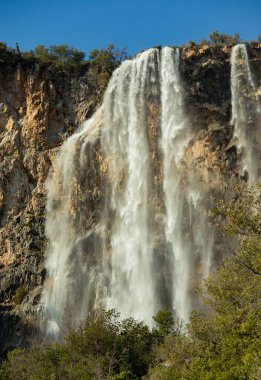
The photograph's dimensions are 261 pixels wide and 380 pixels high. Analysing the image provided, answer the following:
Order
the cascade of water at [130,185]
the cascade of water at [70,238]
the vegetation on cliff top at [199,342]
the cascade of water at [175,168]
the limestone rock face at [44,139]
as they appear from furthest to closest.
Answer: the limestone rock face at [44,139], the cascade of water at [70,238], the cascade of water at [130,185], the cascade of water at [175,168], the vegetation on cliff top at [199,342]

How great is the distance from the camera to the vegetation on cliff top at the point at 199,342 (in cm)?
1370

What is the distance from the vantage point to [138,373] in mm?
22984

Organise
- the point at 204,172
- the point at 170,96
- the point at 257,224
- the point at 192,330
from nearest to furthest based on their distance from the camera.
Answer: the point at 257,224, the point at 192,330, the point at 204,172, the point at 170,96

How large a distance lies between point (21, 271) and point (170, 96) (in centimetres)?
1533

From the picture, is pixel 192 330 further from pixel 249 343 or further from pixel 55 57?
pixel 55 57

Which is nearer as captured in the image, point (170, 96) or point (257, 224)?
point (257, 224)

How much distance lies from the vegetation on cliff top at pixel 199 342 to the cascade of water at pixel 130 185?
4.57 meters

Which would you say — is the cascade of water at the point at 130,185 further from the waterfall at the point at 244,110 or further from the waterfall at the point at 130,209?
the waterfall at the point at 244,110

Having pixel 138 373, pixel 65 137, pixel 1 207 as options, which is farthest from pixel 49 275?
pixel 138 373

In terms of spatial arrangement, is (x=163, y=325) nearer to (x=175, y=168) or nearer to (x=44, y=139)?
(x=175, y=168)

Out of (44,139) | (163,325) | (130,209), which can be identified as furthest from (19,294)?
(163,325)

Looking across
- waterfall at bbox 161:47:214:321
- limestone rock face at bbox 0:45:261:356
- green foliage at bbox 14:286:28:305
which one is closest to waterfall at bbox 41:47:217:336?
waterfall at bbox 161:47:214:321

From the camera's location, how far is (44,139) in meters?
37.6

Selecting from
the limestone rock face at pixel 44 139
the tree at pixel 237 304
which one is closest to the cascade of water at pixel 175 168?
the limestone rock face at pixel 44 139
